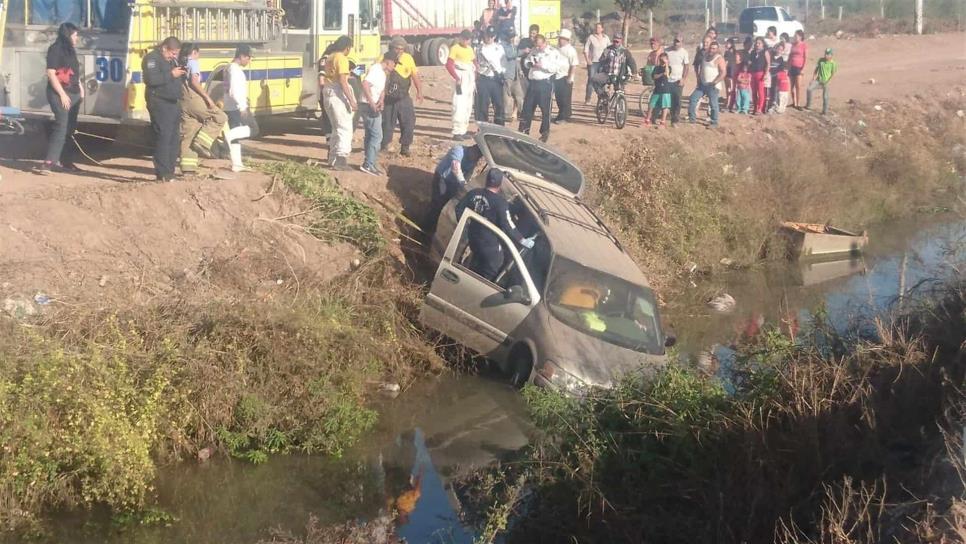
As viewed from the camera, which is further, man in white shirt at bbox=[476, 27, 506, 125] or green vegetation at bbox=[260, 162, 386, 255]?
man in white shirt at bbox=[476, 27, 506, 125]

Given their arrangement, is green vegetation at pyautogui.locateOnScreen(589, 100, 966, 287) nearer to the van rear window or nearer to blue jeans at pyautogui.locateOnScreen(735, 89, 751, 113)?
blue jeans at pyautogui.locateOnScreen(735, 89, 751, 113)

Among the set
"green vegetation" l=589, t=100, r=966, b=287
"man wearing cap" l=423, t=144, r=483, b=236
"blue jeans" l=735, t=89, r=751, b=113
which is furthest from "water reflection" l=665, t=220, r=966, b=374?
"blue jeans" l=735, t=89, r=751, b=113

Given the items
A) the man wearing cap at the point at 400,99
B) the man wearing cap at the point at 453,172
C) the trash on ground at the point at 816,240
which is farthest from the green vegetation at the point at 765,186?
the man wearing cap at the point at 453,172

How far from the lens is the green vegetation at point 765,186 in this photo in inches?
582

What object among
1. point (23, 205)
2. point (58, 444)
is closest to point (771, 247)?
point (23, 205)

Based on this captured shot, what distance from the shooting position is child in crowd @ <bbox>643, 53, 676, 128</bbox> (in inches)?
715

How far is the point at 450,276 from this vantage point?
10.1 metres

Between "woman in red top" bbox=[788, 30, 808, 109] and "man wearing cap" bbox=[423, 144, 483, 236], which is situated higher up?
"woman in red top" bbox=[788, 30, 808, 109]

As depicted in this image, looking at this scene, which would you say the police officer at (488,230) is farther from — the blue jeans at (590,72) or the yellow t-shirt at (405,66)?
the blue jeans at (590,72)

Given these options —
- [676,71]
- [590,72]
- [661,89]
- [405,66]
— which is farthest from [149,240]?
[590,72]

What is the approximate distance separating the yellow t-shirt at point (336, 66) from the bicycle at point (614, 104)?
623 centimetres

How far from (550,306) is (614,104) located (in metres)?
9.23

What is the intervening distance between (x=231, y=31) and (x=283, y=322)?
620cm

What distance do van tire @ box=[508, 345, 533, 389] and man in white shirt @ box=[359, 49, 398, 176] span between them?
13.9 feet
